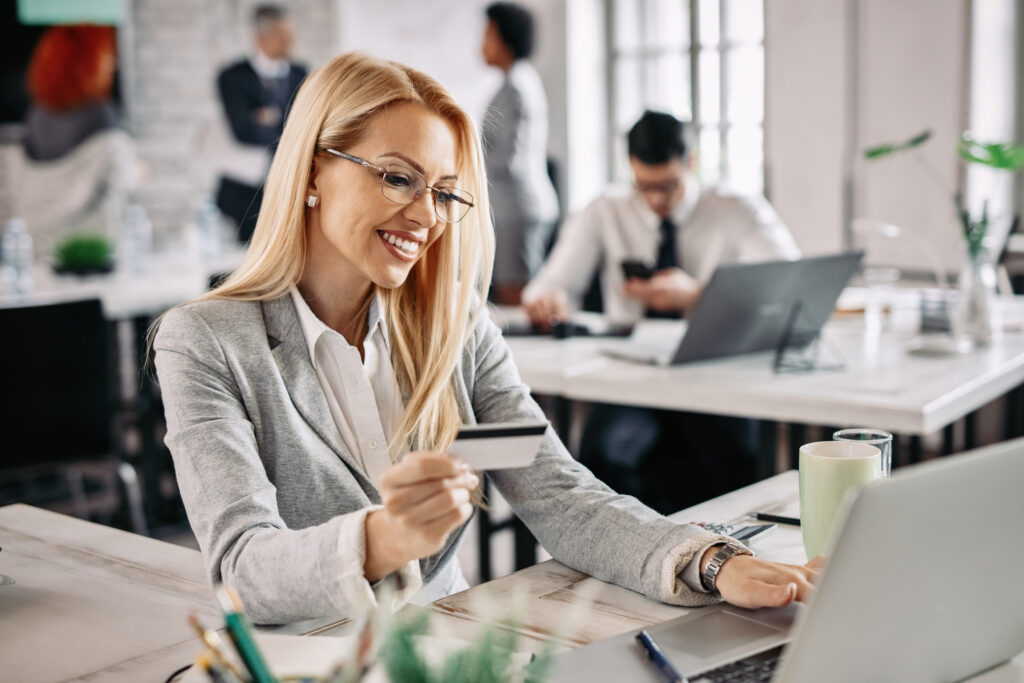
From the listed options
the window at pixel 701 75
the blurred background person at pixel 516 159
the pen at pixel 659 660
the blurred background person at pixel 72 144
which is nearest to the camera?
the pen at pixel 659 660

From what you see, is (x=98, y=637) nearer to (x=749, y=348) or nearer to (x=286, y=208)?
(x=286, y=208)

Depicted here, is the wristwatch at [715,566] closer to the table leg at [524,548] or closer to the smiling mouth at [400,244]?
the smiling mouth at [400,244]

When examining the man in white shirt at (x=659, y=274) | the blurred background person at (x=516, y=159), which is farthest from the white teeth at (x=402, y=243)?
the blurred background person at (x=516, y=159)

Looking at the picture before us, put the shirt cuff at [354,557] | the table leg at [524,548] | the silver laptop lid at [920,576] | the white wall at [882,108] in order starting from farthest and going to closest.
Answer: the white wall at [882,108] → the table leg at [524,548] → the shirt cuff at [354,557] → the silver laptop lid at [920,576]

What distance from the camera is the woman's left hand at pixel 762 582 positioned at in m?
1.03

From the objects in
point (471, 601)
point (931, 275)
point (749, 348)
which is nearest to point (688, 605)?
point (471, 601)

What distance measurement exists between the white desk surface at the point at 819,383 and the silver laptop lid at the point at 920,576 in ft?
3.92

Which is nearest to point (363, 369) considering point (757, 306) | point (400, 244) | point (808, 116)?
point (400, 244)

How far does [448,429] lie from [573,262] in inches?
80.3

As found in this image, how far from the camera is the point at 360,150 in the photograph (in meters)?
1.32

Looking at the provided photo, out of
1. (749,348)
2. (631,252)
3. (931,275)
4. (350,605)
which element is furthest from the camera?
(931,275)

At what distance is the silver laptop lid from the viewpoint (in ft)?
2.33

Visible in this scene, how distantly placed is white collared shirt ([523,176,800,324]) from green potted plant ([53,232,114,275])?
1664mm

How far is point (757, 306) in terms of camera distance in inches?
91.6
